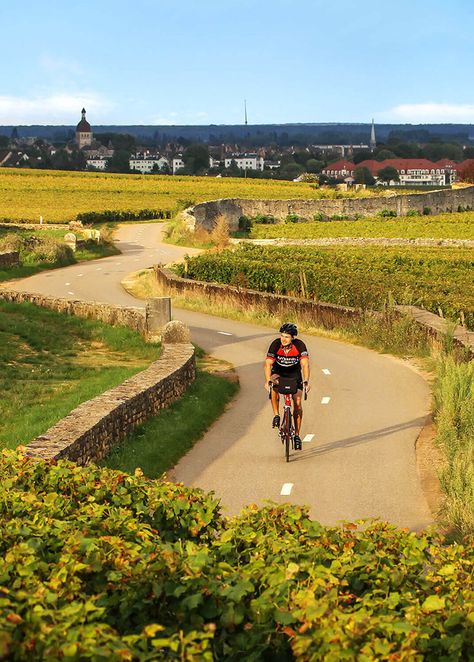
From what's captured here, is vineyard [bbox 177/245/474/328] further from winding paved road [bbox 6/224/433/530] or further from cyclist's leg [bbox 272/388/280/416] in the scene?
cyclist's leg [bbox 272/388/280/416]

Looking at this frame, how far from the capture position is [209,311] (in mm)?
30625

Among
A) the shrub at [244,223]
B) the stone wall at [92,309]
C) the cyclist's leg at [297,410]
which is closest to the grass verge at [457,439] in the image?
the cyclist's leg at [297,410]

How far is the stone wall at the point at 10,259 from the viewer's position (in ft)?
133

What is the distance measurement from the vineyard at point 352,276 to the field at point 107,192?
3366 cm

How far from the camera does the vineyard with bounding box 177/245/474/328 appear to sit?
2703 cm

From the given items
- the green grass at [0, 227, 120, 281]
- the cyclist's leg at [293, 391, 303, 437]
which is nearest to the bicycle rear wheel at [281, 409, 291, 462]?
the cyclist's leg at [293, 391, 303, 437]

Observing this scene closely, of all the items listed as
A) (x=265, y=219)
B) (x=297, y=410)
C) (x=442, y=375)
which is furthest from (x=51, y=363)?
(x=265, y=219)

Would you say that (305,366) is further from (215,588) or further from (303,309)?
(303,309)

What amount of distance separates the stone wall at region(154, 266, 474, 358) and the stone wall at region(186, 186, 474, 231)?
32735 mm

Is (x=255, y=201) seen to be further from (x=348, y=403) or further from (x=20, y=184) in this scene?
(x=348, y=403)

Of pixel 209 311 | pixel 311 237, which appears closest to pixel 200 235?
pixel 311 237

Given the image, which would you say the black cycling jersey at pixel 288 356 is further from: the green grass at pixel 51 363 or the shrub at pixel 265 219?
the shrub at pixel 265 219

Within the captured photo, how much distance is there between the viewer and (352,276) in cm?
3055

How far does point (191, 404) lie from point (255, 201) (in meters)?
58.6
